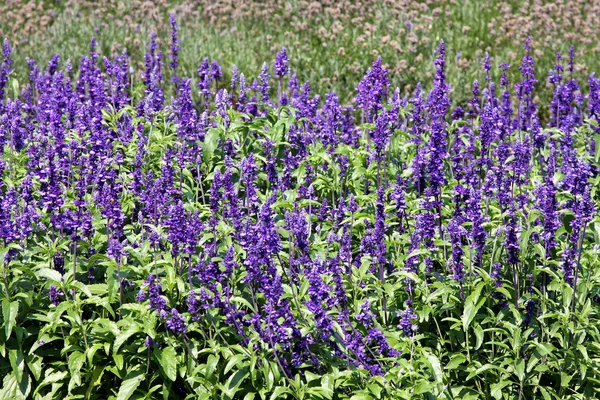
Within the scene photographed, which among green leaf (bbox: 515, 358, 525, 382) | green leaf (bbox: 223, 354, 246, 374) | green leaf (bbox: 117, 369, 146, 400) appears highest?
green leaf (bbox: 223, 354, 246, 374)

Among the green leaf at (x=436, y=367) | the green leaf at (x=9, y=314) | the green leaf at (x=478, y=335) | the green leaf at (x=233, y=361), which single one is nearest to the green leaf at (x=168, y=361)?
the green leaf at (x=233, y=361)

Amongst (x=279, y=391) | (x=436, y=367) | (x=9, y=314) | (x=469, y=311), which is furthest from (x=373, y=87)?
(x=9, y=314)

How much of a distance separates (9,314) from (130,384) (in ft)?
2.51

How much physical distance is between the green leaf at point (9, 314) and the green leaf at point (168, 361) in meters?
0.78

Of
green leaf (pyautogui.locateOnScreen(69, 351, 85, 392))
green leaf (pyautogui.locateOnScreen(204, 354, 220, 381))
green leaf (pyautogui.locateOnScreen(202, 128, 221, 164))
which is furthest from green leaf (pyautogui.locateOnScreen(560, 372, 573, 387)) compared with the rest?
green leaf (pyautogui.locateOnScreen(202, 128, 221, 164))

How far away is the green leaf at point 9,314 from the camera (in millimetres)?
4496

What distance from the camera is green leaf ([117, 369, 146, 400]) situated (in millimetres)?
4621

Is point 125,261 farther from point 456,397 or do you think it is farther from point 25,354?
point 456,397

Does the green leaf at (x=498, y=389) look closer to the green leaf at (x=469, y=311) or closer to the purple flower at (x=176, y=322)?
the green leaf at (x=469, y=311)

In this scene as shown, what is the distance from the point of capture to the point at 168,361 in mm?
4512

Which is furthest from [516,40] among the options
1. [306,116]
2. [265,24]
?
[306,116]

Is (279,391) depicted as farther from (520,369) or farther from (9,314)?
(9,314)

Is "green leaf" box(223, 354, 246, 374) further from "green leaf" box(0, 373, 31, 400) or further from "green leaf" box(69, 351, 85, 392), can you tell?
"green leaf" box(0, 373, 31, 400)

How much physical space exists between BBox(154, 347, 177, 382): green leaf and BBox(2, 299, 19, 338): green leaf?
0.78 m
